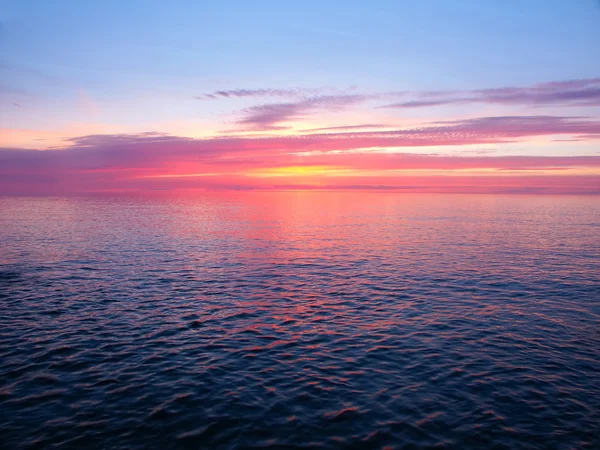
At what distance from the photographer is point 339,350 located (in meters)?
22.4

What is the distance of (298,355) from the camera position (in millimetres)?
21828

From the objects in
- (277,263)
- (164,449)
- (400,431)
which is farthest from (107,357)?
(277,263)

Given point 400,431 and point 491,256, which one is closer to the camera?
point 400,431

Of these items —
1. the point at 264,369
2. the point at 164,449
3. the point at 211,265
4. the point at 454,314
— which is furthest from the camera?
the point at 211,265

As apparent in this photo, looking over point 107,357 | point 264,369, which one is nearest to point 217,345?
point 264,369

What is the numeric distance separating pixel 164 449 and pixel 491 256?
4874cm

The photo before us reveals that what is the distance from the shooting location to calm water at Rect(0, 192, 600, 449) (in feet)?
49.4

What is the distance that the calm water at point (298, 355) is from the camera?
1507 centimetres

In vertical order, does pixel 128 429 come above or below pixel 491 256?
above

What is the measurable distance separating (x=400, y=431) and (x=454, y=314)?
15.6 metres

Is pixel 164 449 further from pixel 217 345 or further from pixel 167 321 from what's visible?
pixel 167 321

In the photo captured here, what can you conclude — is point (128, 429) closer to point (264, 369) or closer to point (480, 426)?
point (264, 369)

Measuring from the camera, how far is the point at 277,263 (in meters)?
48.9

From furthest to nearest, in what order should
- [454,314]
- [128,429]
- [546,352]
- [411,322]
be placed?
[454,314], [411,322], [546,352], [128,429]
